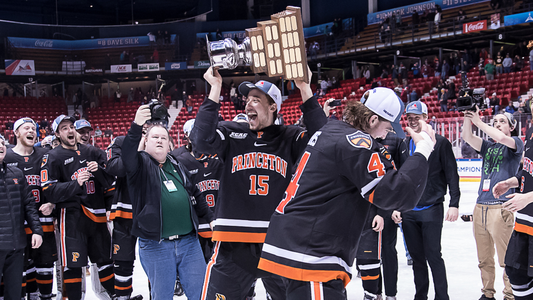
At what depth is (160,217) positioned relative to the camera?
3799mm

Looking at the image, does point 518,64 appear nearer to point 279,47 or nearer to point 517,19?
point 517,19

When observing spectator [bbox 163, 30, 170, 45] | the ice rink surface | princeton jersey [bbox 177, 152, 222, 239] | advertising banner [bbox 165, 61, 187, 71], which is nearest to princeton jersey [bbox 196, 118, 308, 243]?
princeton jersey [bbox 177, 152, 222, 239]

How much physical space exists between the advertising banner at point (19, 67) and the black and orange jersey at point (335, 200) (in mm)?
32185

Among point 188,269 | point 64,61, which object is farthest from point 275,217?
point 64,61

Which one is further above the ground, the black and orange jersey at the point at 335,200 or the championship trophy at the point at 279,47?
the championship trophy at the point at 279,47

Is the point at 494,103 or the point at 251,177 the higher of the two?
the point at 494,103

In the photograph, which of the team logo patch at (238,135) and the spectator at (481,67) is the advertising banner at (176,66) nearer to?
the spectator at (481,67)

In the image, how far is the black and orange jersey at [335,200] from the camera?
7.82 feet

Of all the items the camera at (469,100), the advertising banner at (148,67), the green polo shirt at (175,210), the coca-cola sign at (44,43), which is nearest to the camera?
the green polo shirt at (175,210)

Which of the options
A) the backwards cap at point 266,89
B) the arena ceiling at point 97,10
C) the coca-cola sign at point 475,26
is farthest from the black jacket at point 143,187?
the arena ceiling at point 97,10

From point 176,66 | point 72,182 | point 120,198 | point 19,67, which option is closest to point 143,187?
point 120,198

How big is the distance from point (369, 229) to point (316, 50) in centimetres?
2529

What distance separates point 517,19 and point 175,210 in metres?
21.5

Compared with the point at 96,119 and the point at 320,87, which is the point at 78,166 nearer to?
the point at 320,87
